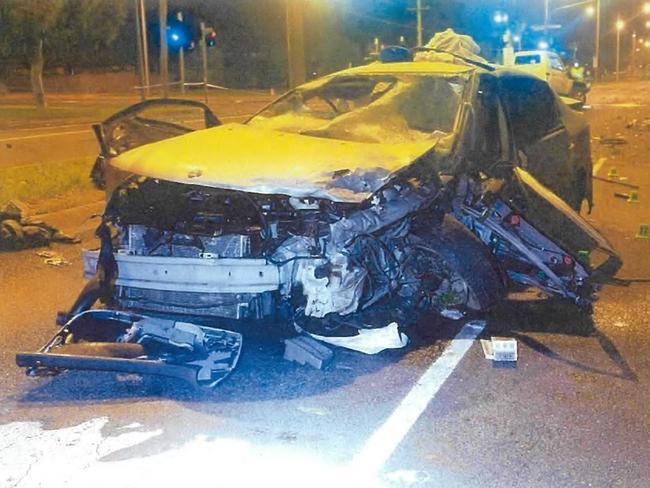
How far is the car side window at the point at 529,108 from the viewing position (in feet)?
24.9

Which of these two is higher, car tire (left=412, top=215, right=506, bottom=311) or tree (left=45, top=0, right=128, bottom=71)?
tree (left=45, top=0, right=128, bottom=71)

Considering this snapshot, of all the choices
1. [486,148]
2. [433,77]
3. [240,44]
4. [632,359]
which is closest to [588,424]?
[632,359]

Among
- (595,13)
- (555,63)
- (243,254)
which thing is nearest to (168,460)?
(243,254)

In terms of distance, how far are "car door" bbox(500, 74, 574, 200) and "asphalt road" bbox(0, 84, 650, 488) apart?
1.88 meters


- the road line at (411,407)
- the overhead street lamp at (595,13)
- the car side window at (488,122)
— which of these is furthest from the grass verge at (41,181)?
the overhead street lamp at (595,13)

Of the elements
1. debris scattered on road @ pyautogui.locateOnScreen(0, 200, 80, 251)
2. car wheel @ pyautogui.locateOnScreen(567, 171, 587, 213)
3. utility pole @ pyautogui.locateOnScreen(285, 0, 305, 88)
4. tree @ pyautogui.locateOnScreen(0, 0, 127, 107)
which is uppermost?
tree @ pyautogui.locateOnScreen(0, 0, 127, 107)

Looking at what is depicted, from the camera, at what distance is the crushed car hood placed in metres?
5.14

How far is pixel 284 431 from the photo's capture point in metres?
4.32

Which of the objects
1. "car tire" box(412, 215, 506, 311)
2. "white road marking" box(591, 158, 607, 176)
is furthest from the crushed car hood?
"white road marking" box(591, 158, 607, 176)

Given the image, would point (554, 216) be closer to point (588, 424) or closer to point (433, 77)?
point (433, 77)

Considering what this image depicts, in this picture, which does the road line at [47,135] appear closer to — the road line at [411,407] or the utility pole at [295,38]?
the utility pole at [295,38]

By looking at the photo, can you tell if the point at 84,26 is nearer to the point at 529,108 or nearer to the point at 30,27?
the point at 30,27

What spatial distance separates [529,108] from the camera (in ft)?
26.1

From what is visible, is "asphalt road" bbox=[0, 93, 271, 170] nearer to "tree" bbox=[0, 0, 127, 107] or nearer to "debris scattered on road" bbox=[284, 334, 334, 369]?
"tree" bbox=[0, 0, 127, 107]
